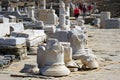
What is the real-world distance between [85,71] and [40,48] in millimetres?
1362

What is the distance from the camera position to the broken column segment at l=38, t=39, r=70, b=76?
32.6ft

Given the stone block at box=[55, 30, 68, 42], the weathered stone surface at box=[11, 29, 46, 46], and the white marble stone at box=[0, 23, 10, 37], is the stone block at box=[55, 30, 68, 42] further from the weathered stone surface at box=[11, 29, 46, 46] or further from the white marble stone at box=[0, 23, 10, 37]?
the white marble stone at box=[0, 23, 10, 37]

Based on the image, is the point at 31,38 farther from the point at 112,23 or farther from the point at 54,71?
the point at 112,23

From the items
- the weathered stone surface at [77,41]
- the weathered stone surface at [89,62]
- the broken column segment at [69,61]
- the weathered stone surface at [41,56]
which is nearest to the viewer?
the weathered stone surface at [41,56]

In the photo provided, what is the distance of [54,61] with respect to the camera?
10094 millimetres

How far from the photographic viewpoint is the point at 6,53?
12953mm

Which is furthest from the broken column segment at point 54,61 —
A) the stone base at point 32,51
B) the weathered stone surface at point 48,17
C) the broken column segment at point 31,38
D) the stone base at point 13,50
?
the weathered stone surface at point 48,17

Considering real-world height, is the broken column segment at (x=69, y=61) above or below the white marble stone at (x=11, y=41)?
below

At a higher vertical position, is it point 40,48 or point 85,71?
point 40,48

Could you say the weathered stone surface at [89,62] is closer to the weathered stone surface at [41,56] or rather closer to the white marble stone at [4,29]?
the weathered stone surface at [41,56]

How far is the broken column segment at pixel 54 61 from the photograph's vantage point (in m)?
9.94

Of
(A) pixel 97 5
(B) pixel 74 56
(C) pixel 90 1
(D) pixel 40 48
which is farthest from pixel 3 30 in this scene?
(C) pixel 90 1

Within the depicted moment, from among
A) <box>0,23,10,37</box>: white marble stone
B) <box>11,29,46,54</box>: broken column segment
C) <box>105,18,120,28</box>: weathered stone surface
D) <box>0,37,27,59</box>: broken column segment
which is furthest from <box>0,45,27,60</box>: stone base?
<box>105,18,120,28</box>: weathered stone surface

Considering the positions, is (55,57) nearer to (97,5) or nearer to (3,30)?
(3,30)
